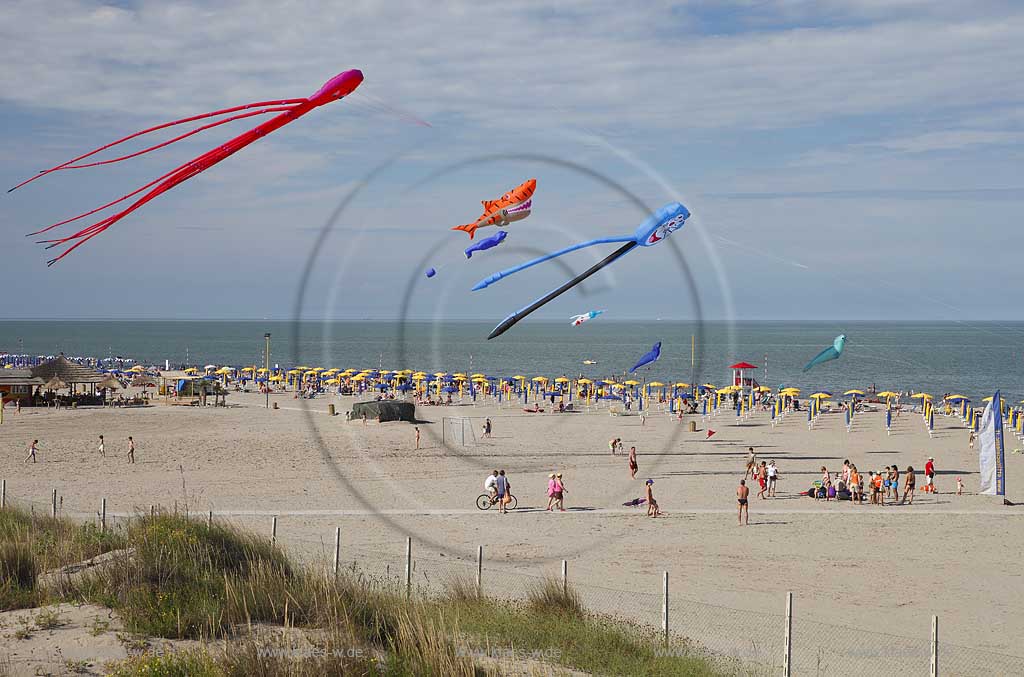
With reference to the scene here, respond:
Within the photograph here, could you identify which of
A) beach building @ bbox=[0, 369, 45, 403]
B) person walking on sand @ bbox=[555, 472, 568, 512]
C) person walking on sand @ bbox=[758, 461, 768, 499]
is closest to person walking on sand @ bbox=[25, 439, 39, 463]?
person walking on sand @ bbox=[555, 472, 568, 512]

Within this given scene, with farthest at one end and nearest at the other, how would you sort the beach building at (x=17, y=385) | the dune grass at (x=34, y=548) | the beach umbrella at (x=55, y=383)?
1. the beach umbrella at (x=55, y=383)
2. the beach building at (x=17, y=385)
3. the dune grass at (x=34, y=548)

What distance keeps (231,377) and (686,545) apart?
7028cm

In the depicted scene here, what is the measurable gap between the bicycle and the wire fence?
6.99 m

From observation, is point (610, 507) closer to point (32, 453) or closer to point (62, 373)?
point (32, 453)

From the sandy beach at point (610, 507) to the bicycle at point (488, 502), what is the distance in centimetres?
22

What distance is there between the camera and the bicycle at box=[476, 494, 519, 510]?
21859 mm

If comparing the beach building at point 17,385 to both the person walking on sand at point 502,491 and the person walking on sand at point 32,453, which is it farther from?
the person walking on sand at point 502,491

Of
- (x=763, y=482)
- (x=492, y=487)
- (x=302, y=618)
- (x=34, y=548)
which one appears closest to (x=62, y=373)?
(x=492, y=487)

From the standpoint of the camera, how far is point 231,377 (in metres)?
82.4

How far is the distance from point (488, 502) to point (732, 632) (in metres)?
11.4

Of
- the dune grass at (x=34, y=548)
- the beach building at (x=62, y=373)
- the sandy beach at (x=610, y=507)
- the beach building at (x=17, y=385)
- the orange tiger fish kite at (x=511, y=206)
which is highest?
the orange tiger fish kite at (x=511, y=206)

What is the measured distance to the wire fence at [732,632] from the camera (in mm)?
10055

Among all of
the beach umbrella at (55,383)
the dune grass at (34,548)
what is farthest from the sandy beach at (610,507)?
the beach umbrella at (55,383)

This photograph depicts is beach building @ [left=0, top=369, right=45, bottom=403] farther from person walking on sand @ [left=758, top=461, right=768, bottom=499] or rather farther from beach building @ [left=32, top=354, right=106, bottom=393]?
person walking on sand @ [left=758, top=461, right=768, bottom=499]
